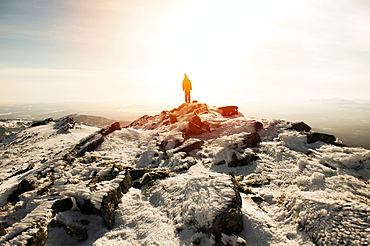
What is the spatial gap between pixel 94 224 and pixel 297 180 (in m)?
13.5

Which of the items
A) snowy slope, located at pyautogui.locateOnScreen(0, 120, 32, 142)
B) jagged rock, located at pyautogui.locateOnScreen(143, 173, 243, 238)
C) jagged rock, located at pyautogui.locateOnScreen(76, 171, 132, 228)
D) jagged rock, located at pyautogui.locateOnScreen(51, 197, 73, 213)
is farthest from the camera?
snowy slope, located at pyautogui.locateOnScreen(0, 120, 32, 142)

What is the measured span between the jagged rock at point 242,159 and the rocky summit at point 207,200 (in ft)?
0.31

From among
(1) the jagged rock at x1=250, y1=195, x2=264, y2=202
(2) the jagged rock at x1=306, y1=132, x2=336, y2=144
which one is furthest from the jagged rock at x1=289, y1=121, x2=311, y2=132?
(1) the jagged rock at x1=250, y1=195, x2=264, y2=202

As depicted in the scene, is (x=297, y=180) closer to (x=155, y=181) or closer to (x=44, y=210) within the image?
(x=155, y=181)

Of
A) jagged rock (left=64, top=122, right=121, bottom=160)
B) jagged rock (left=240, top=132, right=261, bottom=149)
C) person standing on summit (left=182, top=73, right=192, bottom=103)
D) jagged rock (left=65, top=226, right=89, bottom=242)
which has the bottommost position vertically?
jagged rock (left=65, top=226, right=89, bottom=242)

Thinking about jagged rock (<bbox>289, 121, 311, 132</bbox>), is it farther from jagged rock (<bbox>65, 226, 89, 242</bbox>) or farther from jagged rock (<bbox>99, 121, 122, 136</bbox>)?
jagged rock (<bbox>99, 121, 122, 136</bbox>)

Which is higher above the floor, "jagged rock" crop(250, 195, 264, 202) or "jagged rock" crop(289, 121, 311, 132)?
"jagged rock" crop(289, 121, 311, 132)

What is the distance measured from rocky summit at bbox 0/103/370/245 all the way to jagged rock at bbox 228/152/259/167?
0.31ft

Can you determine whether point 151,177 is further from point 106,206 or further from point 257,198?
point 257,198

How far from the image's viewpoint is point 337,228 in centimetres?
797

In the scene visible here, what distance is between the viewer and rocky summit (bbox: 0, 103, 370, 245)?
841 centimetres

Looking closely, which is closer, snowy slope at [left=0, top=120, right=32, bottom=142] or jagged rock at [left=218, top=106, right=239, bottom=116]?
jagged rock at [left=218, top=106, right=239, bottom=116]

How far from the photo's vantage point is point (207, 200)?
9.35 metres

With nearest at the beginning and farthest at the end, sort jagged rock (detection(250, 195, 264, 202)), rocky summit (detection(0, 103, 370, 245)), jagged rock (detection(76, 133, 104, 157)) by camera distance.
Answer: rocky summit (detection(0, 103, 370, 245)) → jagged rock (detection(250, 195, 264, 202)) → jagged rock (detection(76, 133, 104, 157))
